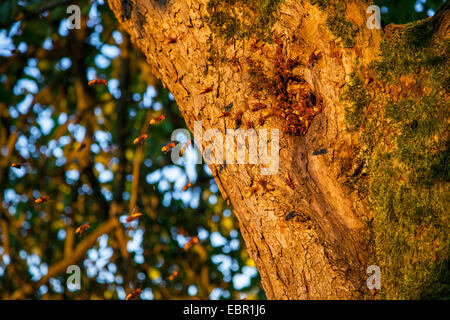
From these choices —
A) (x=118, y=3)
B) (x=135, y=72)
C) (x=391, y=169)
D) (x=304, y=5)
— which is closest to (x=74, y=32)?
(x=135, y=72)

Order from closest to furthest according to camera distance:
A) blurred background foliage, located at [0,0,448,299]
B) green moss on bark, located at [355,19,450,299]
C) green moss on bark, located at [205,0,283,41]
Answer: green moss on bark, located at [355,19,450,299] → green moss on bark, located at [205,0,283,41] → blurred background foliage, located at [0,0,448,299]

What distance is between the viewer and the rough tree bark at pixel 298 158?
1.41 m

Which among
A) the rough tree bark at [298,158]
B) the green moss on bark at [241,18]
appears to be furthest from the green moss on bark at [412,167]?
the green moss on bark at [241,18]

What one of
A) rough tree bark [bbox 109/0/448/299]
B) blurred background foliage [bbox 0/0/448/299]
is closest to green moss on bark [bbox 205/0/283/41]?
rough tree bark [bbox 109/0/448/299]

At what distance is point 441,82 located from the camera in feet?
4.64

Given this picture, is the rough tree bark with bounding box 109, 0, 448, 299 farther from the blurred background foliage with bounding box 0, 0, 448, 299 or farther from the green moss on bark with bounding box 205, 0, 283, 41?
the blurred background foliage with bounding box 0, 0, 448, 299

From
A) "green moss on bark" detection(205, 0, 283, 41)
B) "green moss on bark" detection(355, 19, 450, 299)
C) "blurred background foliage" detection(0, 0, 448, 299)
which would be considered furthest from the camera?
"blurred background foliage" detection(0, 0, 448, 299)

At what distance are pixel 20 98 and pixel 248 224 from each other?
161 inches

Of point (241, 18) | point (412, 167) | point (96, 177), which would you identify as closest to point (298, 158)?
point (412, 167)

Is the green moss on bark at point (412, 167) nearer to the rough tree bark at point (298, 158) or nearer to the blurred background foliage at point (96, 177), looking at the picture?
the rough tree bark at point (298, 158)

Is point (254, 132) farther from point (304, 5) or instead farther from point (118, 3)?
point (118, 3)

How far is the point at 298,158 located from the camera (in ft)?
4.89

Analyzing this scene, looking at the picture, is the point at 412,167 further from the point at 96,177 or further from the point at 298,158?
the point at 96,177

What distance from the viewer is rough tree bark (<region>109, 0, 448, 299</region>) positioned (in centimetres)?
141
